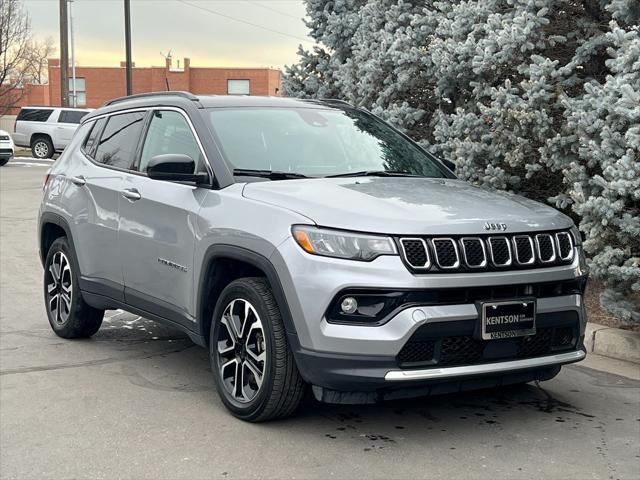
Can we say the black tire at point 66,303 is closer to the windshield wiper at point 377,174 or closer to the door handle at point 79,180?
the door handle at point 79,180

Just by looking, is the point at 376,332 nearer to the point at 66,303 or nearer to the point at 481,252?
the point at 481,252

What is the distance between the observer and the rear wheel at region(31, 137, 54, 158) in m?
32.2

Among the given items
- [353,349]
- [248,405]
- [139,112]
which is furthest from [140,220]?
[353,349]

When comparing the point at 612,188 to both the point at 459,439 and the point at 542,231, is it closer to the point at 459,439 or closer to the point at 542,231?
the point at 542,231

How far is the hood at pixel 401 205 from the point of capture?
4297 millimetres

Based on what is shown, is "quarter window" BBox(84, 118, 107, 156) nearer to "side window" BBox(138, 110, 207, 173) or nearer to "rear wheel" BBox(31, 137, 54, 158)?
"side window" BBox(138, 110, 207, 173)

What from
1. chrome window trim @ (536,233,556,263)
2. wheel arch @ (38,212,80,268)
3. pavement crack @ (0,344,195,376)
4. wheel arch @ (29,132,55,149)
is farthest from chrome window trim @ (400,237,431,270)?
wheel arch @ (29,132,55,149)

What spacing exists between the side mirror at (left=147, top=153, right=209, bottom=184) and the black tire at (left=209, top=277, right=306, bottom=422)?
2.42 feet

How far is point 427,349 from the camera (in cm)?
427

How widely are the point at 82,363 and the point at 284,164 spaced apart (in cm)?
214

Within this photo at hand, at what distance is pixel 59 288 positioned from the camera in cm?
695

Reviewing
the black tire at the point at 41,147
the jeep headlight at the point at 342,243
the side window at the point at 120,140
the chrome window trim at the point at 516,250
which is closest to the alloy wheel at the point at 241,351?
the jeep headlight at the point at 342,243

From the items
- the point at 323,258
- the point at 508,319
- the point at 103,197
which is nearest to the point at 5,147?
the point at 103,197

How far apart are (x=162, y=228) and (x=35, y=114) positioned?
93.9 feet
